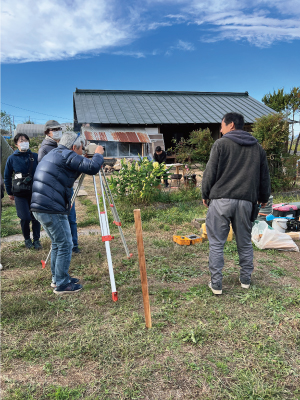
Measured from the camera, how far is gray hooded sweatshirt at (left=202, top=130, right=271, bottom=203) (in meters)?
3.29

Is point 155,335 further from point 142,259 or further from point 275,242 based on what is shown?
point 275,242

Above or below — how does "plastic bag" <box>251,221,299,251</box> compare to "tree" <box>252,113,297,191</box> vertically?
below

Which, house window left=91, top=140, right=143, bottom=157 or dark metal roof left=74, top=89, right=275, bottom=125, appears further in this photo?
dark metal roof left=74, top=89, right=275, bottom=125

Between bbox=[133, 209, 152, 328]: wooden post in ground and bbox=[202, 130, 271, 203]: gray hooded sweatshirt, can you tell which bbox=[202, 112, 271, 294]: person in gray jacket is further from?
bbox=[133, 209, 152, 328]: wooden post in ground

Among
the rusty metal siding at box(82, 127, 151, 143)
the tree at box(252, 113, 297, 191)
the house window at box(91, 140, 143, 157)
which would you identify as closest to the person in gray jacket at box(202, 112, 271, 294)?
the tree at box(252, 113, 297, 191)

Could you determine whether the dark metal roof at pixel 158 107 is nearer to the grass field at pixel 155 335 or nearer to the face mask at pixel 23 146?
the face mask at pixel 23 146

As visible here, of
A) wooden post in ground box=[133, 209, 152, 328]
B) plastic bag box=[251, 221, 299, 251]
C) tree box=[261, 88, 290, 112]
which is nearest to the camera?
wooden post in ground box=[133, 209, 152, 328]

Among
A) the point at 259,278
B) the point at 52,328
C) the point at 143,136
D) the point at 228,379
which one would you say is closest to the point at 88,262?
the point at 52,328

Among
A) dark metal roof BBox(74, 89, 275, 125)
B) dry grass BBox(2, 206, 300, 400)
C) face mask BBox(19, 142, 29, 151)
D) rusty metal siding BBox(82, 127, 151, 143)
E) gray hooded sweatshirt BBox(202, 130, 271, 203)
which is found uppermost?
dark metal roof BBox(74, 89, 275, 125)

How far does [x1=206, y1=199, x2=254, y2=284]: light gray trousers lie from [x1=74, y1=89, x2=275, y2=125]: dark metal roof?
1456 centimetres

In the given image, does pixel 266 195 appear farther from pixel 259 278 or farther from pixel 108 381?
pixel 108 381

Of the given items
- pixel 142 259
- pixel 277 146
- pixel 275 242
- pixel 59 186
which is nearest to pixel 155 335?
pixel 142 259

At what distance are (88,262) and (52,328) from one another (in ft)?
5.62

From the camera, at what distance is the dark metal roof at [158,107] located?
17922 mm
